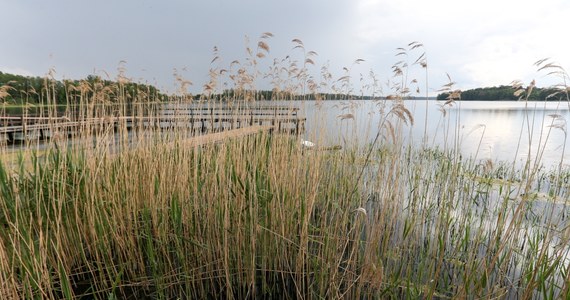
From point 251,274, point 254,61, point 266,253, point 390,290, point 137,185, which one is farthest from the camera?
point 254,61

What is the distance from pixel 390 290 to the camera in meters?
1.74

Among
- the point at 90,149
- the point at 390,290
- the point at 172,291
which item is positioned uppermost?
the point at 90,149

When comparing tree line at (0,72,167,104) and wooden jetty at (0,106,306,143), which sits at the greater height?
tree line at (0,72,167,104)

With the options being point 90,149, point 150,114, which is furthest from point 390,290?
point 150,114

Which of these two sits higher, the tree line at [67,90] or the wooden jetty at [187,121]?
the tree line at [67,90]

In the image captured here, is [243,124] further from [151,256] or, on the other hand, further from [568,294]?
[568,294]

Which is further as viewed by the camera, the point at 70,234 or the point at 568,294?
the point at 70,234

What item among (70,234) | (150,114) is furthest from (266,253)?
(150,114)

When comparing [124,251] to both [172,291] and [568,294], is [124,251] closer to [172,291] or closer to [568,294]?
[172,291]

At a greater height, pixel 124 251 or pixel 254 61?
pixel 254 61

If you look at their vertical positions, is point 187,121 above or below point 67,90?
below

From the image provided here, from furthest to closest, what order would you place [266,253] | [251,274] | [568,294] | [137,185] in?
1. [137,185]
2. [266,253]
3. [251,274]
4. [568,294]

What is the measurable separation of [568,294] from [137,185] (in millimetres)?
2598

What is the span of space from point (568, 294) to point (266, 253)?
156 cm
